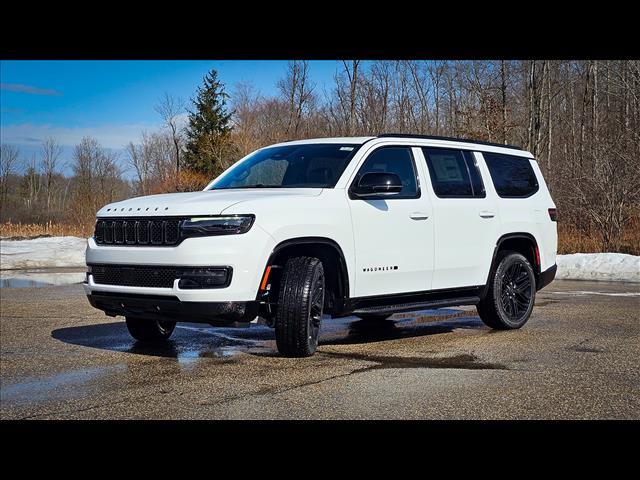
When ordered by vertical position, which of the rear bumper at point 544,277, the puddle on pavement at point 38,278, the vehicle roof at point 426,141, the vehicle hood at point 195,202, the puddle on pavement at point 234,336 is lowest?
the puddle on pavement at point 234,336

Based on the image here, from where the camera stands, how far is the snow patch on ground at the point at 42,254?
19.9 metres

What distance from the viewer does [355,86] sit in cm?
3422

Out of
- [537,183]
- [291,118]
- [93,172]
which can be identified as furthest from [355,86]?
[537,183]

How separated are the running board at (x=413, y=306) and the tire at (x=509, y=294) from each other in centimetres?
29

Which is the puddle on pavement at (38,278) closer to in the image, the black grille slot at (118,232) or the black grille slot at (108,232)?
the black grille slot at (108,232)

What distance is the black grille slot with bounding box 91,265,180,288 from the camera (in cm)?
614

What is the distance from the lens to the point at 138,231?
6.39 m

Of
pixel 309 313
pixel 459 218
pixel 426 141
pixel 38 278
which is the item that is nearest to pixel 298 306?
pixel 309 313

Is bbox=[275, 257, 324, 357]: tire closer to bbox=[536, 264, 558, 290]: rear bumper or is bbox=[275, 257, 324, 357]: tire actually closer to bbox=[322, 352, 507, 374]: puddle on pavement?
bbox=[322, 352, 507, 374]: puddle on pavement

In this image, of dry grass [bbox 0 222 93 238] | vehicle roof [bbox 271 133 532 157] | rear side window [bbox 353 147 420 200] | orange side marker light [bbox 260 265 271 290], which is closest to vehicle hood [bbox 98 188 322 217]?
orange side marker light [bbox 260 265 271 290]

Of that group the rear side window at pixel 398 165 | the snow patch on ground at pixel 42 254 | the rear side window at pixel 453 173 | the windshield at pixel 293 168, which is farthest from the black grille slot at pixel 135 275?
the snow patch on ground at pixel 42 254

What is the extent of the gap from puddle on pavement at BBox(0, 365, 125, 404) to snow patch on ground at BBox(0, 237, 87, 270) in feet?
48.1
